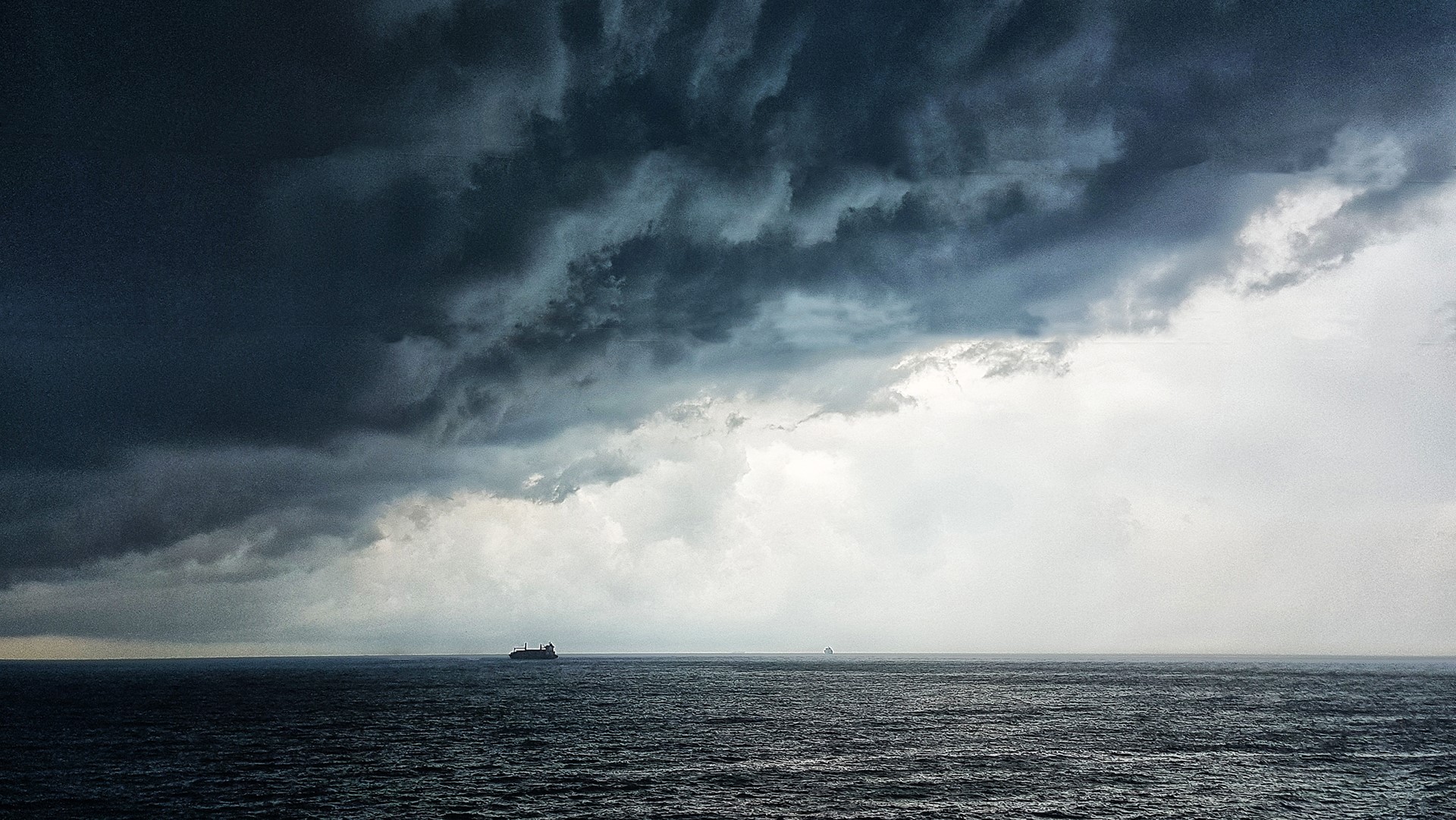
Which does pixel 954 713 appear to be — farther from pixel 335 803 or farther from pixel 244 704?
pixel 244 704

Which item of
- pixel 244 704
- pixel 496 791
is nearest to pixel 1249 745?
pixel 496 791

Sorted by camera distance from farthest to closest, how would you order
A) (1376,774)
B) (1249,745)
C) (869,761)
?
(1249,745) → (869,761) → (1376,774)

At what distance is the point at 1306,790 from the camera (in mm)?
66688

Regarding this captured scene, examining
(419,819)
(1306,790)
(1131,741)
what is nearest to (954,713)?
(1131,741)

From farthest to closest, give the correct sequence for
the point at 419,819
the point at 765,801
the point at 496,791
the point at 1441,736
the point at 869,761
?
the point at 1441,736, the point at 869,761, the point at 496,791, the point at 765,801, the point at 419,819

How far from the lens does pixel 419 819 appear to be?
185 feet

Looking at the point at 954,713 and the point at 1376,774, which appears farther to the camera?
the point at 954,713

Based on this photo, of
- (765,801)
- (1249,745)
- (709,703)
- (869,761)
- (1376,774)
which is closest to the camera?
(765,801)

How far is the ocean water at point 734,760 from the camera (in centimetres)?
6100

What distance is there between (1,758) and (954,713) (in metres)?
110

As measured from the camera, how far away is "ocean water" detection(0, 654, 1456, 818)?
61000mm

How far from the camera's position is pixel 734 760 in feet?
262

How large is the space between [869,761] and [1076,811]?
76.0 ft

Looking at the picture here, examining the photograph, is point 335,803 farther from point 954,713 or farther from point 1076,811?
point 954,713
